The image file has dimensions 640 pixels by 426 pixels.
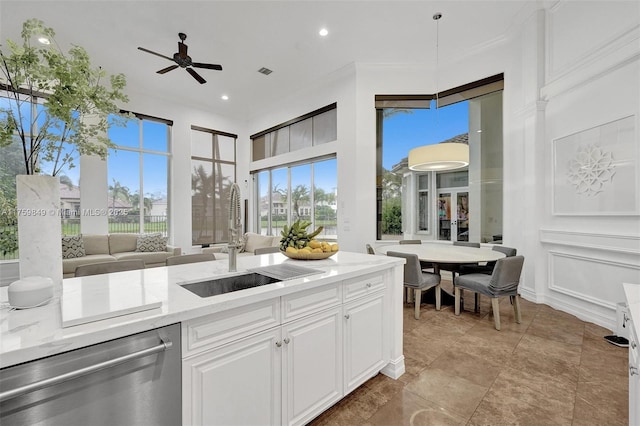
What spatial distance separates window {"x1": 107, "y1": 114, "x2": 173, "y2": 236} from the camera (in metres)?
6.00

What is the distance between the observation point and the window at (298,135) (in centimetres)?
596

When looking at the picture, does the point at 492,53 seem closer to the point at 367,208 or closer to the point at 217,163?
the point at 367,208

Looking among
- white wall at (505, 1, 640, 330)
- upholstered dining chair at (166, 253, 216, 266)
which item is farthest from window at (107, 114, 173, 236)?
white wall at (505, 1, 640, 330)

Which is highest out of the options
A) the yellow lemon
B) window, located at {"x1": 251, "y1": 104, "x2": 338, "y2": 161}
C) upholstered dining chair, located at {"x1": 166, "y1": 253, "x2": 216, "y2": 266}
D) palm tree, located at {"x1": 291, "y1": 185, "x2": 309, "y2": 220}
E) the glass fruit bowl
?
window, located at {"x1": 251, "y1": 104, "x2": 338, "y2": 161}

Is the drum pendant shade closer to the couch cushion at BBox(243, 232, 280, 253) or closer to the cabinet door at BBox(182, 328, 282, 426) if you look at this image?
the couch cushion at BBox(243, 232, 280, 253)

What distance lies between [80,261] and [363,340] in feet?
16.5

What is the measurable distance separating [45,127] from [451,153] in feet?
12.2

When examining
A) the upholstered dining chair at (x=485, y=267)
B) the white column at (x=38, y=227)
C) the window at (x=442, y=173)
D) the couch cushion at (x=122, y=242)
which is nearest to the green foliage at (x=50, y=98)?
the white column at (x=38, y=227)

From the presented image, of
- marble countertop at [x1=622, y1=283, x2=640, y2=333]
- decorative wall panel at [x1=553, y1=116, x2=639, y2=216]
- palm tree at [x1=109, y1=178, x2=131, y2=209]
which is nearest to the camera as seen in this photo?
marble countertop at [x1=622, y1=283, x2=640, y2=333]

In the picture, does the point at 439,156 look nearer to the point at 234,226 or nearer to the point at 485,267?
the point at 485,267

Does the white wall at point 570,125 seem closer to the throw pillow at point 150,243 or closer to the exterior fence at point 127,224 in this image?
the throw pillow at point 150,243

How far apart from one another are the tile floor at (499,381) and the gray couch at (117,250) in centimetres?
472

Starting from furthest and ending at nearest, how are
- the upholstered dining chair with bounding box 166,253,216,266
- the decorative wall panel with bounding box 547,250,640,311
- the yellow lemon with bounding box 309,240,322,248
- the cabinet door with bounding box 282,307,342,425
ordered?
the decorative wall panel with bounding box 547,250,640,311, the upholstered dining chair with bounding box 166,253,216,266, the yellow lemon with bounding box 309,240,322,248, the cabinet door with bounding box 282,307,342,425

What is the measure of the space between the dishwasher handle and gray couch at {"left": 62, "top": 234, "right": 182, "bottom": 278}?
5.04m
